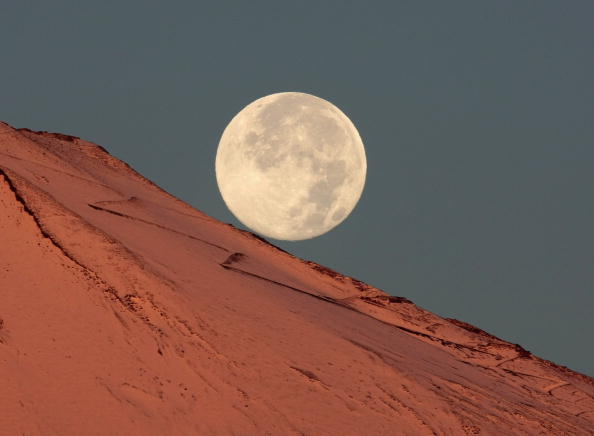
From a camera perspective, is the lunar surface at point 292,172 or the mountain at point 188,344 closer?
the mountain at point 188,344

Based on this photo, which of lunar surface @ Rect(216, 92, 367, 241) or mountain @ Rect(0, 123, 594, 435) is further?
lunar surface @ Rect(216, 92, 367, 241)

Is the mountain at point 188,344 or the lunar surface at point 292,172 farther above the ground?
the lunar surface at point 292,172

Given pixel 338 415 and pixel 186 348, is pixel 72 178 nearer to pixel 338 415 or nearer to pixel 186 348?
pixel 186 348

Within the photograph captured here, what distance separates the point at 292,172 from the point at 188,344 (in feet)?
31.2

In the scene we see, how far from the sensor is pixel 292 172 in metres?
16.4

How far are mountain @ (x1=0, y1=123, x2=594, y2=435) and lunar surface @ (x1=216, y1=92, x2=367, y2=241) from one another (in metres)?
5.58

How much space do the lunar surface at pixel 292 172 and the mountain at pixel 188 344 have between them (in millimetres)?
5581

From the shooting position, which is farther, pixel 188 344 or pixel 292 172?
pixel 292 172

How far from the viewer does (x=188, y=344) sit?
7109mm

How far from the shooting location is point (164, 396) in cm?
639

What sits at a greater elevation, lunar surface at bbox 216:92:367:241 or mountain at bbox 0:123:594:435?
lunar surface at bbox 216:92:367:241

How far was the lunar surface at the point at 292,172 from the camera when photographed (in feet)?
53.9

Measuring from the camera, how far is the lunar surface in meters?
16.4

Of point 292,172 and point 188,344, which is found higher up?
point 292,172
